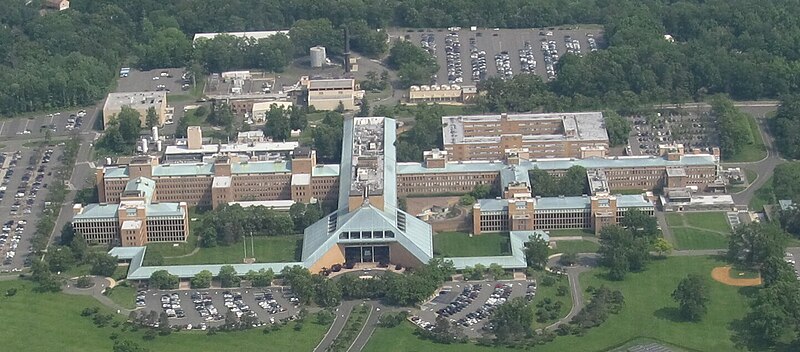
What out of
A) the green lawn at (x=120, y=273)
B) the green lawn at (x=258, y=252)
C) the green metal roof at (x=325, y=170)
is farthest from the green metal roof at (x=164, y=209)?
the green metal roof at (x=325, y=170)

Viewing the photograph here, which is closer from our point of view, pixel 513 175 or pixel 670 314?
pixel 670 314

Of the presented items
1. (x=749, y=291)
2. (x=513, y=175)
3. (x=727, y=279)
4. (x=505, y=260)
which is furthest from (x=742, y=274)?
(x=513, y=175)

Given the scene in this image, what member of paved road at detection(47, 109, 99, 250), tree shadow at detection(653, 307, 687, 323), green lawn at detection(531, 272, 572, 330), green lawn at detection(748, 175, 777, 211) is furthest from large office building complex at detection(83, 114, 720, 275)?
tree shadow at detection(653, 307, 687, 323)

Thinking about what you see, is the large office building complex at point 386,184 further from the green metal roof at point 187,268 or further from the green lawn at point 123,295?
the green lawn at point 123,295

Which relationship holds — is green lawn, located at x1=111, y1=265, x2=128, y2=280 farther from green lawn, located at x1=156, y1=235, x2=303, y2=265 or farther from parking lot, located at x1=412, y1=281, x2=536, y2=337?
parking lot, located at x1=412, y1=281, x2=536, y2=337

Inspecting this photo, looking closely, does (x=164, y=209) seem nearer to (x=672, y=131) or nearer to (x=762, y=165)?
(x=672, y=131)

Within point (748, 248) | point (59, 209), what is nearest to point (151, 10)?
point (59, 209)

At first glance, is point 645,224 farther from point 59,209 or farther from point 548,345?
point 59,209
